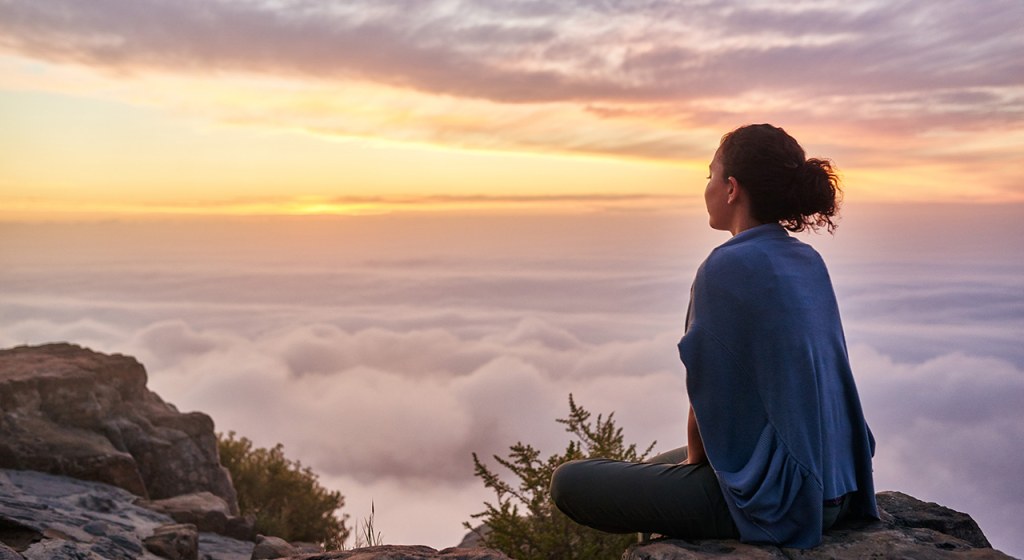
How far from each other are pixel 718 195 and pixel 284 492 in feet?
38.8

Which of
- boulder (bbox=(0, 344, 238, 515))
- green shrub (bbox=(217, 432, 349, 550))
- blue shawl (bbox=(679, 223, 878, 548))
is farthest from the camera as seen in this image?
green shrub (bbox=(217, 432, 349, 550))

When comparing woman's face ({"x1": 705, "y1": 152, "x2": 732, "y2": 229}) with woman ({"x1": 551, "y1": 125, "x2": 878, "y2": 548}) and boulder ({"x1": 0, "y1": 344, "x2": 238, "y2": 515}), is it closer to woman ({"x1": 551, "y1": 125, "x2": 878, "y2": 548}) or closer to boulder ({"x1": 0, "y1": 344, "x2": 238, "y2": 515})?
woman ({"x1": 551, "y1": 125, "x2": 878, "y2": 548})

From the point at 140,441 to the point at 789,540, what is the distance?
8.41 meters

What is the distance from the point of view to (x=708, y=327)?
162 inches

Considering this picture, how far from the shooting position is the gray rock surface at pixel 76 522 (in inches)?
227

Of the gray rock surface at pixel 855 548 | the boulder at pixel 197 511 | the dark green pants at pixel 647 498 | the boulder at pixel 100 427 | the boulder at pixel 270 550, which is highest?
the boulder at pixel 100 427

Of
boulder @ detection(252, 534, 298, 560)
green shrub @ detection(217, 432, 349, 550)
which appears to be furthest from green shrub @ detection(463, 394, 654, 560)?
green shrub @ detection(217, 432, 349, 550)

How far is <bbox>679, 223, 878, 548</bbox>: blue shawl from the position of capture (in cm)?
405

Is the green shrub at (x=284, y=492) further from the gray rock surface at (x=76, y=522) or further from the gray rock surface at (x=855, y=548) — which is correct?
the gray rock surface at (x=855, y=548)

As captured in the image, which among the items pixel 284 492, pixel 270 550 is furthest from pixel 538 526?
pixel 284 492

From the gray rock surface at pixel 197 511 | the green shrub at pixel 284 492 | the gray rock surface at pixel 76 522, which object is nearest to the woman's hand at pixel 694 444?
the gray rock surface at pixel 76 522

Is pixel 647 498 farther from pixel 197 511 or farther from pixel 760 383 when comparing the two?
pixel 197 511

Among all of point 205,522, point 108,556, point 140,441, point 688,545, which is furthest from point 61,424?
point 688,545

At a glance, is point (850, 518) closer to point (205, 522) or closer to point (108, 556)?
point (108, 556)
